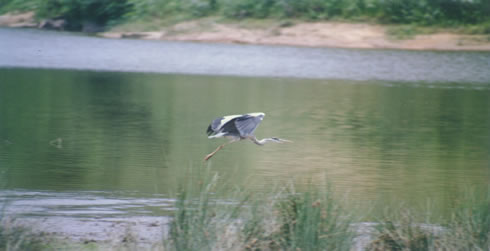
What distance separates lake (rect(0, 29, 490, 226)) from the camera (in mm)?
8180

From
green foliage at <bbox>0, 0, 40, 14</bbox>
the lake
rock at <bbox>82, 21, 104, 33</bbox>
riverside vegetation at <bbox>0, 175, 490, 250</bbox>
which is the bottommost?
rock at <bbox>82, 21, 104, 33</bbox>

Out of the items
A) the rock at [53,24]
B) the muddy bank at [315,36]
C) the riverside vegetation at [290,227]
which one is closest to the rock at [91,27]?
the rock at [53,24]

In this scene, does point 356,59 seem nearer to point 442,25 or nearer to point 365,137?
point 442,25

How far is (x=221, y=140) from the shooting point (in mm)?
11719

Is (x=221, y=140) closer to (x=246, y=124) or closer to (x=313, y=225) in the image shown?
(x=246, y=124)

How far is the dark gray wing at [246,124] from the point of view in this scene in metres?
6.83

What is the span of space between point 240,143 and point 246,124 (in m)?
4.55

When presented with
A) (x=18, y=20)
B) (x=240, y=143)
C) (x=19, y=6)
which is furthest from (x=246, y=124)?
(x=19, y=6)

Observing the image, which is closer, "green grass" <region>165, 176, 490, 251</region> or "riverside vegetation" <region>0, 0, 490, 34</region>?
"green grass" <region>165, 176, 490, 251</region>

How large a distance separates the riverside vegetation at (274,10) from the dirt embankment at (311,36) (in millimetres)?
633

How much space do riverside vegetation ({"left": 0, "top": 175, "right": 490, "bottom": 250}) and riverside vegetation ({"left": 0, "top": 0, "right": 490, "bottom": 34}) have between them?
30.2m

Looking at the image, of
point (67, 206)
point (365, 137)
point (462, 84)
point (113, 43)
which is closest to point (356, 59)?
point (462, 84)

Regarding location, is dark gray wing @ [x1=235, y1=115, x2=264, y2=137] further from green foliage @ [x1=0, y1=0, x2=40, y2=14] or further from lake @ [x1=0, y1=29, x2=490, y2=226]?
green foliage @ [x1=0, y1=0, x2=40, y2=14]

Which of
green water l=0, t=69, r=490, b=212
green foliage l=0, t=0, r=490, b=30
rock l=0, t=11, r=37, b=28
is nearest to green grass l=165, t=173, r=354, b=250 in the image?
green water l=0, t=69, r=490, b=212
